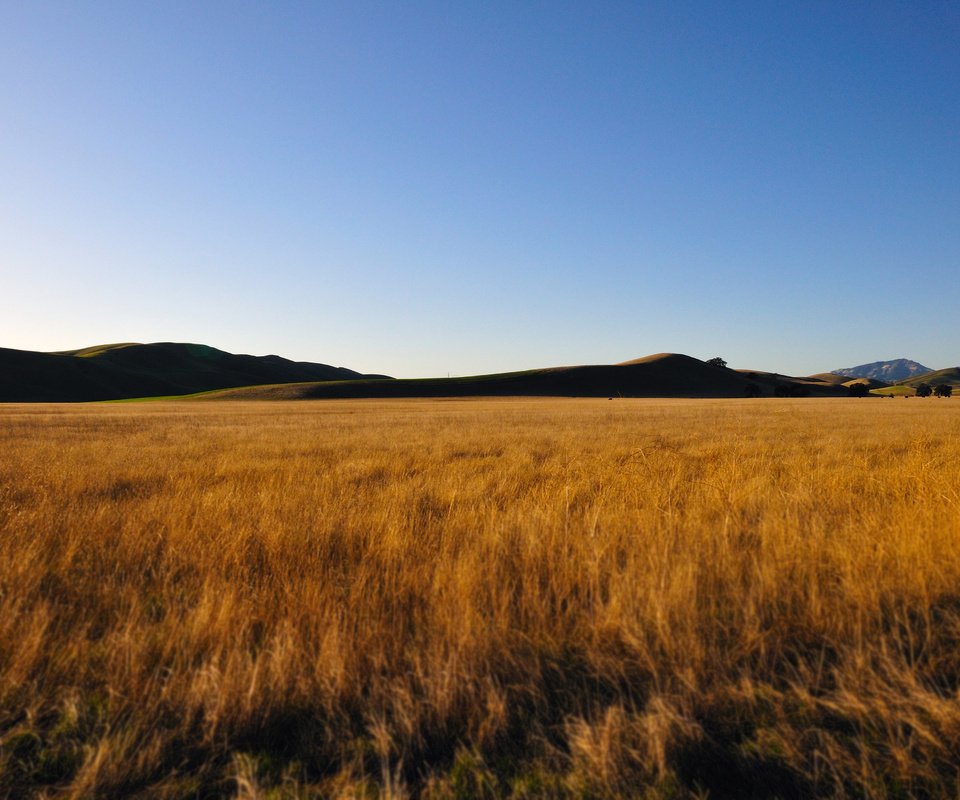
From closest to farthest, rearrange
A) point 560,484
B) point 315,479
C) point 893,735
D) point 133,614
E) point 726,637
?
point 893,735, point 726,637, point 133,614, point 560,484, point 315,479

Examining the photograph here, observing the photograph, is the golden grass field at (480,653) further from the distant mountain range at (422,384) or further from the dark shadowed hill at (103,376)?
the dark shadowed hill at (103,376)

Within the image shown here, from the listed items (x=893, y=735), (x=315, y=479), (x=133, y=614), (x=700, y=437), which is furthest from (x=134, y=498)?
(x=700, y=437)

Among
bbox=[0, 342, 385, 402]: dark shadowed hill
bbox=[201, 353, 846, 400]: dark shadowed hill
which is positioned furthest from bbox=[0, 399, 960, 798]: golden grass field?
bbox=[0, 342, 385, 402]: dark shadowed hill

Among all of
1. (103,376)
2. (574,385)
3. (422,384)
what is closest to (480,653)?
(422,384)

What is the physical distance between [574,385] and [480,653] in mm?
117728

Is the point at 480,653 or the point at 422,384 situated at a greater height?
the point at 422,384

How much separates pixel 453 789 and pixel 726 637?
6.13 feet

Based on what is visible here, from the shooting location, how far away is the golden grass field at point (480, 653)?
7.06ft

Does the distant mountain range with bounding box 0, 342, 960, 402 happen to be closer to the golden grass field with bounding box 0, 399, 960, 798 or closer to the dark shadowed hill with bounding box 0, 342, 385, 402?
the dark shadowed hill with bounding box 0, 342, 385, 402

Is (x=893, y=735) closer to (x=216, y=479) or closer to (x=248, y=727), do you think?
(x=248, y=727)

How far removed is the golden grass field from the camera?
2150 millimetres

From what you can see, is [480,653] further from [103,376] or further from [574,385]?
[103,376]

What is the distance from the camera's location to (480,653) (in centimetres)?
287

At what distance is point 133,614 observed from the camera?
3.43m
